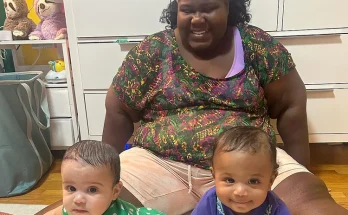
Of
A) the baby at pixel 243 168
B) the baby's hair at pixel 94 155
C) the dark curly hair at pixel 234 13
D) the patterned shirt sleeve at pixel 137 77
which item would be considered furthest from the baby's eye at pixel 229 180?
the dark curly hair at pixel 234 13

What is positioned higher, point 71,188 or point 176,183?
point 71,188

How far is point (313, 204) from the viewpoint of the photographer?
1122 mm

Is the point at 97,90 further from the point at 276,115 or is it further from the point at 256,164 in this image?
the point at 256,164

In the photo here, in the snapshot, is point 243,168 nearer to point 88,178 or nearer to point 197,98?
point 88,178

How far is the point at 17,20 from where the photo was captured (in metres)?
2.01

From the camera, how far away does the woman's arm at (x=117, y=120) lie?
1440mm

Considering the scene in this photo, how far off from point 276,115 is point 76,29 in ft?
2.96

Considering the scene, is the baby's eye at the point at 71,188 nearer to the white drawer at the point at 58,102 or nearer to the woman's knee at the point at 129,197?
the woman's knee at the point at 129,197

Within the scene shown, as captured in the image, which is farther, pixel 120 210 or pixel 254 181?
pixel 120 210

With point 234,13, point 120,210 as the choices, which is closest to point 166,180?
point 120,210

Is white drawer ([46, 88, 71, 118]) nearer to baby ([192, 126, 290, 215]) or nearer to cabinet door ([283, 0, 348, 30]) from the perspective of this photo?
cabinet door ([283, 0, 348, 30])

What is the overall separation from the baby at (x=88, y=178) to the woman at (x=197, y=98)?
0.91 ft

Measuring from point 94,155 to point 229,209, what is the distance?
34 centimetres

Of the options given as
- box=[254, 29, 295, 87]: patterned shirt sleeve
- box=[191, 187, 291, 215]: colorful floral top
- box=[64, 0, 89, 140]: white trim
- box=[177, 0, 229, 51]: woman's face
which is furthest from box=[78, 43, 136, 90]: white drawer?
box=[191, 187, 291, 215]: colorful floral top
